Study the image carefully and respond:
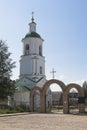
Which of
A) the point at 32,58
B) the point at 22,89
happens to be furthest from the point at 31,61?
the point at 22,89

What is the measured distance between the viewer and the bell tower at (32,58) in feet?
177

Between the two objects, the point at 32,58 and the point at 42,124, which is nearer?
the point at 42,124

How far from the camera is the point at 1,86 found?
4028cm

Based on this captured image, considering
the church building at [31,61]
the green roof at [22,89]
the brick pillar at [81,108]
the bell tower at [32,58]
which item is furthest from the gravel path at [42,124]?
the bell tower at [32,58]

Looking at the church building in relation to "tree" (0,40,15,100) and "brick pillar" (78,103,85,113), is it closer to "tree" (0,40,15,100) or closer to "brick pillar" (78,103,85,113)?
"tree" (0,40,15,100)

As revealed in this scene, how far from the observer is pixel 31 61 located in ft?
178

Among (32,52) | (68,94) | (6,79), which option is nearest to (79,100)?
(68,94)

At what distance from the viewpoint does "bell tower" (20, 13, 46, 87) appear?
177 ft

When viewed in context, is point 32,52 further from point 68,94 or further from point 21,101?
point 68,94

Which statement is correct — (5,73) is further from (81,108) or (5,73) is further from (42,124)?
(42,124)

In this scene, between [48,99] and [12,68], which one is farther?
[48,99]

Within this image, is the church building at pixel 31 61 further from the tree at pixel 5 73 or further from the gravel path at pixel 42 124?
the gravel path at pixel 42 124

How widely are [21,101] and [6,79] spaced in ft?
35.9

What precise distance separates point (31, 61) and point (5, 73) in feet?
39.8
